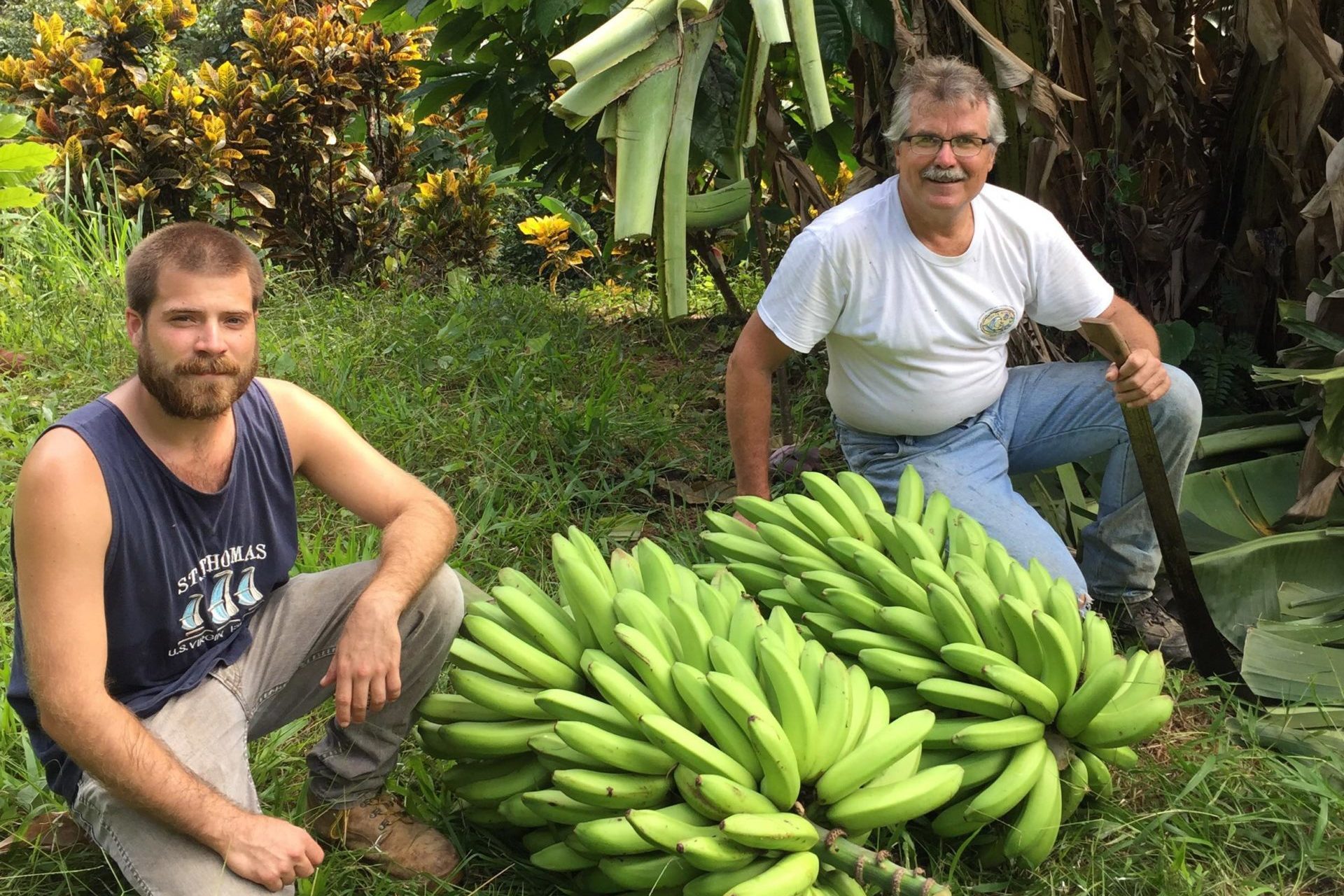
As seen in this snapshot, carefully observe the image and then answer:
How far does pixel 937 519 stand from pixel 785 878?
1174 mm

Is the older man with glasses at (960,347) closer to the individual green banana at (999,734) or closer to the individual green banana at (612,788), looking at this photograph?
the individual green banana at (999,734)

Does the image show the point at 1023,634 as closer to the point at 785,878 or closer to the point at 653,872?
the point at 785,878

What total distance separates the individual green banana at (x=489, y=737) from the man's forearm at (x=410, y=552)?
261mm

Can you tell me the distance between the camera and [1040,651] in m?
2.21

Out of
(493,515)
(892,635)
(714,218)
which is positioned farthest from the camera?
(493,515)

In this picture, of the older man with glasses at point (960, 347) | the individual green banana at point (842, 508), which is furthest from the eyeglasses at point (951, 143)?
the individual green banana at point (842, 508)

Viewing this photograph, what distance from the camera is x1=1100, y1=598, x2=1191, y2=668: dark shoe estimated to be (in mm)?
3234

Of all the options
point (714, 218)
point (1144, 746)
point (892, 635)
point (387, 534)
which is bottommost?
point (1144, 746)

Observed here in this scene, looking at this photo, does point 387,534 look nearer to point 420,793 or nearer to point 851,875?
point 420,793

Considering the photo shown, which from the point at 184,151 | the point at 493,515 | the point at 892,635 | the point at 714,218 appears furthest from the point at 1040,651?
the point at 184,151

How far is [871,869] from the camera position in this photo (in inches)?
72.4

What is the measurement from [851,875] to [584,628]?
69 centimetres

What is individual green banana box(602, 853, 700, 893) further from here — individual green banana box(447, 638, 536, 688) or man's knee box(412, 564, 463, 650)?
man's knee box(412, 564, 463, 650)

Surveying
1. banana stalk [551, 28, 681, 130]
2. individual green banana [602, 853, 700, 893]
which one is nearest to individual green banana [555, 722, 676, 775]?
individual green banana [602, 853, 700, 893]
